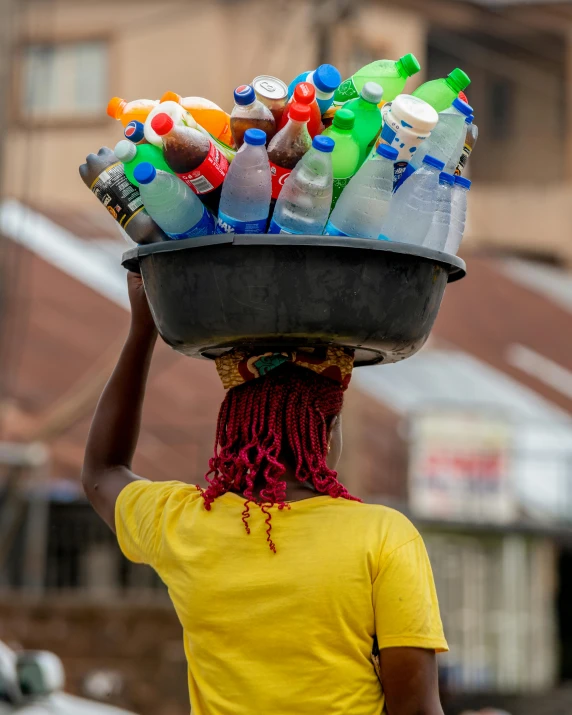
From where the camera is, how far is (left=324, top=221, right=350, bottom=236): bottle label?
225 centimetres

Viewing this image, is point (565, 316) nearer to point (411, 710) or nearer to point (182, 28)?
point (182, 28)

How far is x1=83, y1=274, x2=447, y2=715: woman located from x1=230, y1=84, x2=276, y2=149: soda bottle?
1.41ft

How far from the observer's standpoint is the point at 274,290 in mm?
2223

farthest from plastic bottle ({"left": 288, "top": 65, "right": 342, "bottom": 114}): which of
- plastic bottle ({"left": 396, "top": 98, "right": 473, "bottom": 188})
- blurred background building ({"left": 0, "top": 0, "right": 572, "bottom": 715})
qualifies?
blurred background building ({"left": 0, "top": 0, "right": 572, "bottom": 715})

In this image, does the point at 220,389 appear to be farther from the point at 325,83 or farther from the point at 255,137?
the point at 255,137

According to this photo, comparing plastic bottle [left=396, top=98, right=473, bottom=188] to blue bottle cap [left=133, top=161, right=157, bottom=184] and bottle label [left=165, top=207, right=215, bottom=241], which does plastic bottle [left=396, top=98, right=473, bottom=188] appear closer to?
bottle label [left=165, top=207, right=215, bottom=241]

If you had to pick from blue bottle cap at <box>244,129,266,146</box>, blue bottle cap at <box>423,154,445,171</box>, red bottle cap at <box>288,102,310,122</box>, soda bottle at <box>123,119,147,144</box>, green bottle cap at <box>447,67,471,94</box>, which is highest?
green bottle cap at <box>447,67,471,94</box>

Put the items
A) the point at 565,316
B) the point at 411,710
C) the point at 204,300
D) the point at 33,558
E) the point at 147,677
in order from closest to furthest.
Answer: the point at 411,710
the point at 204,300
the point at 147,677
the point at 33,558
the point at 565,316

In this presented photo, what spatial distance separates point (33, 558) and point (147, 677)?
2.22 metres

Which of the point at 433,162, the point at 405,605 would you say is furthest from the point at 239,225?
the point at 405,605

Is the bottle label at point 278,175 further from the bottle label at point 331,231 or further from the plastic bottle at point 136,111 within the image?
the plastic bottle at point 136,111

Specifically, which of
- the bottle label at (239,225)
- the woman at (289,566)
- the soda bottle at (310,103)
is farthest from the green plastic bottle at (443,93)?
the woman at (289,566)

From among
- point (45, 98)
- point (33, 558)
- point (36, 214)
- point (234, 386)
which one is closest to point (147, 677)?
point (33, 558)

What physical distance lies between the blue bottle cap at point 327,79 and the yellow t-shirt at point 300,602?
0.78m
